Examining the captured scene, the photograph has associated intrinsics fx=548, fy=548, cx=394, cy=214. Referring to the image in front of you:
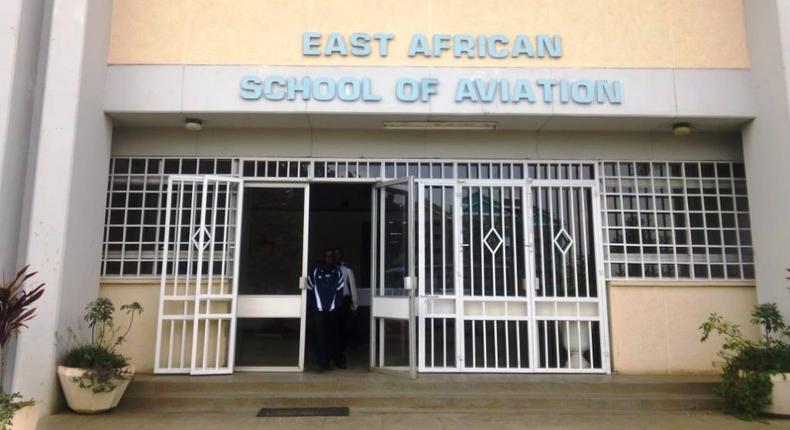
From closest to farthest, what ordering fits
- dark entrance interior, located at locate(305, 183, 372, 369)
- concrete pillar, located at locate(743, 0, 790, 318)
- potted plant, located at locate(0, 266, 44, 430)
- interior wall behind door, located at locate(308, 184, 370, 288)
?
potted plant, located at locate(0, 266, 44, 430) < concrete pillar, located at locate(743, 0, 790, 318) < dark entrance interior, located at locate(305, 183, 372, 369) < interior wall behind door, located at locate(308, 184, 370, 288)

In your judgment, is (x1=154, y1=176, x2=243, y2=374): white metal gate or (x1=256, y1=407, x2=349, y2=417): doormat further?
(x1=154, y1=176, x2=243, y2=374): white metal gate

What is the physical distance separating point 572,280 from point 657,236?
1236 millimetres

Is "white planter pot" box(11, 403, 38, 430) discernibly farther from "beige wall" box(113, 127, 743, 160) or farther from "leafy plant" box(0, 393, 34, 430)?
"beige wall" box(113, 127, 743, 160)

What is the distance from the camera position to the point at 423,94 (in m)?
6.27

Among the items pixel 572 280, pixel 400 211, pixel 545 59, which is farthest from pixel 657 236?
pixel 400 211

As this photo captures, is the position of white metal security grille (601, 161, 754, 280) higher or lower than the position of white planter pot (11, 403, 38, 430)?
higher

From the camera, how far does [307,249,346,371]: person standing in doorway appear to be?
6.68 metres

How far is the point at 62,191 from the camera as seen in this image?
5.60 metres

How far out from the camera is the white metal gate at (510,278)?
654 cm

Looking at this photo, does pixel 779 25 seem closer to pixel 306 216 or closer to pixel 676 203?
pixel 676 203

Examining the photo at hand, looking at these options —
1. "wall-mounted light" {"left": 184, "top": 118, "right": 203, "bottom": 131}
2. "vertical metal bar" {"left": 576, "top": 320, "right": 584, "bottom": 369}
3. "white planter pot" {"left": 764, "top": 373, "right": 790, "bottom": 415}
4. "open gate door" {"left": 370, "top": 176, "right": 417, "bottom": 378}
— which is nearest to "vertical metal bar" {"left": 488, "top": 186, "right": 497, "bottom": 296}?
"open gate door" {"left": 370, "top": 176, "right": 417, "bottom": 378}

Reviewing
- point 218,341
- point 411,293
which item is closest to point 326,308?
point 411,293

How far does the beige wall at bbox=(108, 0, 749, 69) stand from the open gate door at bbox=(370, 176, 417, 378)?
5.40 feet

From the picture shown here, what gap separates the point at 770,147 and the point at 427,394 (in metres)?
4.71
